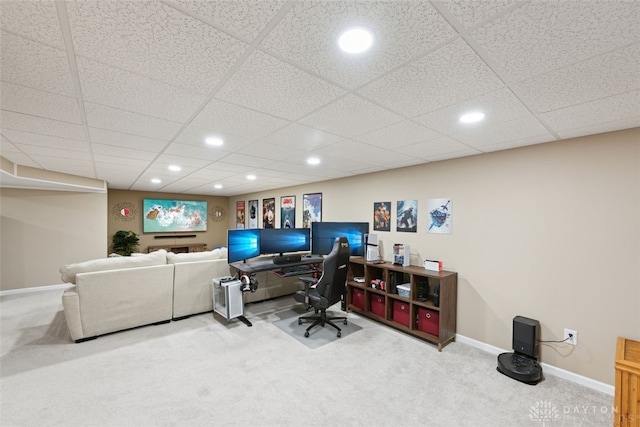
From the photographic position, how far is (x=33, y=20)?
0.99m

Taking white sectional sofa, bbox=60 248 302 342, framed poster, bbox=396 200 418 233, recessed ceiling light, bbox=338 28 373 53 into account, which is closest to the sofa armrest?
white sectional sofa, bbox=60 248 302 342

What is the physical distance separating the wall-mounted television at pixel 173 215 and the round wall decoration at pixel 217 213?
0.27m

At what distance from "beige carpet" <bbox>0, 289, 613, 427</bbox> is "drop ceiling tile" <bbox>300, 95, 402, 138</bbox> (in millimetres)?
2197

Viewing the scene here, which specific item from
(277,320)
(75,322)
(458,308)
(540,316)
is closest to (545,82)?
(540,316)

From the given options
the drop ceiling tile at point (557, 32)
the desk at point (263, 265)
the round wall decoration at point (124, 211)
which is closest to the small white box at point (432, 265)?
the desk at point (263, 265)

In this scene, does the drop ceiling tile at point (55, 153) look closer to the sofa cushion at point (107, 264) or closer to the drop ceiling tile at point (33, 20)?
the sofa cushion at point (107, 264)

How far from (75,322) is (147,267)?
2.85ft

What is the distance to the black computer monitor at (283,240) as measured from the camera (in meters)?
4.25

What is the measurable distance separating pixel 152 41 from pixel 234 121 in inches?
38.1

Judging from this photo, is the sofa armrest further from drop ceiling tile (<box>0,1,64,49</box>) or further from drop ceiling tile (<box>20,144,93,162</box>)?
drop ceiling tile (<box>0,1,64,49</box>)

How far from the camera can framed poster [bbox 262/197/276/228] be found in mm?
6876

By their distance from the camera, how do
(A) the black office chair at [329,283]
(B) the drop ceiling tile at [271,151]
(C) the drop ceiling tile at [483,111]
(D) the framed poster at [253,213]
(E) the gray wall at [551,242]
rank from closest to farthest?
(C) the drop ceiling tile at [483,111], (E) the gray wall at [551,242], (B) the drop ceiling tile at [271,151], (A) the black office chair at [329,283], (D) the framed poster at [253,213]

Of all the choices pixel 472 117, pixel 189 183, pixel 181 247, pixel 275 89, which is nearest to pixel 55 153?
pixel 189 183

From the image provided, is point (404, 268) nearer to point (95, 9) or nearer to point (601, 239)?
point (601, 239)
